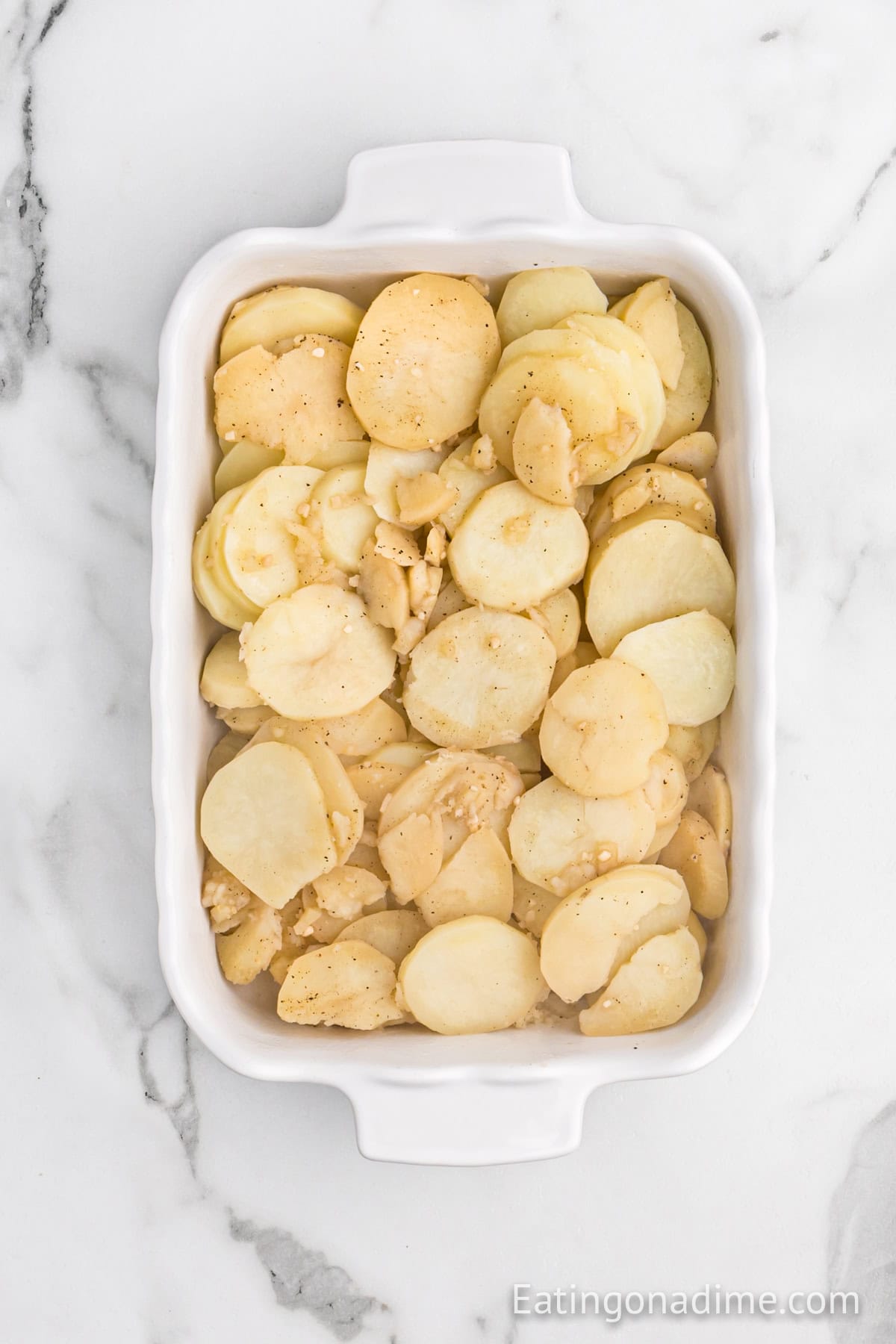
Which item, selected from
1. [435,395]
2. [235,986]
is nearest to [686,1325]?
[235,986]

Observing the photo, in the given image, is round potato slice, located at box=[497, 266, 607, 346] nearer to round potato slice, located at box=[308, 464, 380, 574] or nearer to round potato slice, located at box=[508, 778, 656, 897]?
round potato slice, located at box=[308, 464, 380, 574]

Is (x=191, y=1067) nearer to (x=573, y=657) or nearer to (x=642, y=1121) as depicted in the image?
(x=642, y=1121)

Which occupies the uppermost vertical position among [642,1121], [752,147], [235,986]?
[752,147]

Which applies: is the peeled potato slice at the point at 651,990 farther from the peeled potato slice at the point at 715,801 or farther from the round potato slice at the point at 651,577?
the round potato slice at the point at 651,577

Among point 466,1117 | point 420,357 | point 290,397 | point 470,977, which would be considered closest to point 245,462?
point 290,397

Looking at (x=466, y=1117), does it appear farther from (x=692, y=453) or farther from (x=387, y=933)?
(x=692, y=453)

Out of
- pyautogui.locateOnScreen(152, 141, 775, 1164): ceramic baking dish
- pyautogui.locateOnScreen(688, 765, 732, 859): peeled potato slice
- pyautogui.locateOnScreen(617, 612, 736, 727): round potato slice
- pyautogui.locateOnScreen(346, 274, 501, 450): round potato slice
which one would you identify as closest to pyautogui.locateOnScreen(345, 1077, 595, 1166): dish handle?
pyautogui.locateOnScreen(152, 141, 775, 1164): ceramic baking dish

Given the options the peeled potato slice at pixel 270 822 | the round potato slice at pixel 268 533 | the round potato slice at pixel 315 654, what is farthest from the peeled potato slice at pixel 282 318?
the peeled potato slice at pixel 270 822
